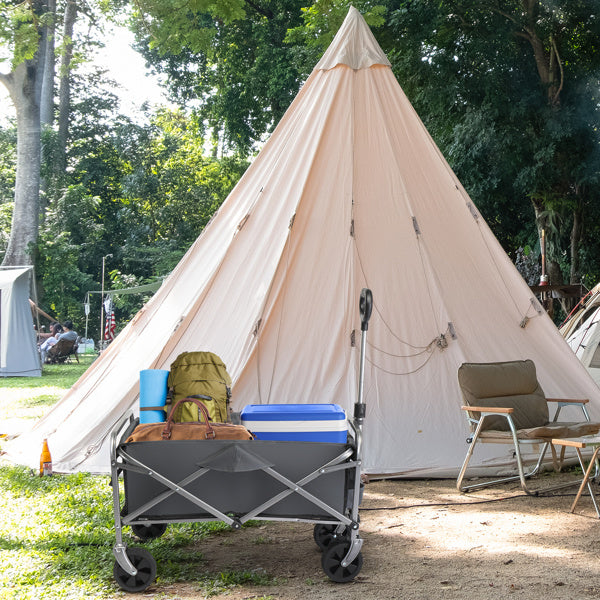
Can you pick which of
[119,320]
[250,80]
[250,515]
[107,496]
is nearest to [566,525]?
[250,515]

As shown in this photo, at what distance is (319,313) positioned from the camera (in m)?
6.17

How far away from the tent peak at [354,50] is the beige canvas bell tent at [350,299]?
0.02 meters

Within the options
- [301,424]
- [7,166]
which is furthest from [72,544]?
[7,166]

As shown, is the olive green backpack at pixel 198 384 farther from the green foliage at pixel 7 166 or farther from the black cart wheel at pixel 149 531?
the green foliage at pixel 7 166

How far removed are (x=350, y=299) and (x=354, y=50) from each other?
226 centimetres

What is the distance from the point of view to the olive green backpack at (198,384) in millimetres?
4668

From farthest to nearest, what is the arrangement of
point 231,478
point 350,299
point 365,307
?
point 350,299 → point 365,307 → point 231,478

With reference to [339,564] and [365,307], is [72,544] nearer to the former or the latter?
[339,564]

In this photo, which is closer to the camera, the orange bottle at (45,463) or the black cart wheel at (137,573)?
the black cart wheel at (137,573)

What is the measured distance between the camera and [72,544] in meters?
3.95

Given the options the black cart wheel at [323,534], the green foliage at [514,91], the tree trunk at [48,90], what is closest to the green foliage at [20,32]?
the black cart wheel at [323,534]

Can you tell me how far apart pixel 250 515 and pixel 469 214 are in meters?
3.94

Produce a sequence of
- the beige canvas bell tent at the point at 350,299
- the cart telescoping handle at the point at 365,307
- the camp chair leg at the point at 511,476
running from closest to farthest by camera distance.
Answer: the cart telescoping handle at the point at 365,307
the camp chair leg at the point at 511,476
the beige canvas bell tent at the point at 350,299

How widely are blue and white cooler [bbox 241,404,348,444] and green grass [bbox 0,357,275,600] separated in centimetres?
62
